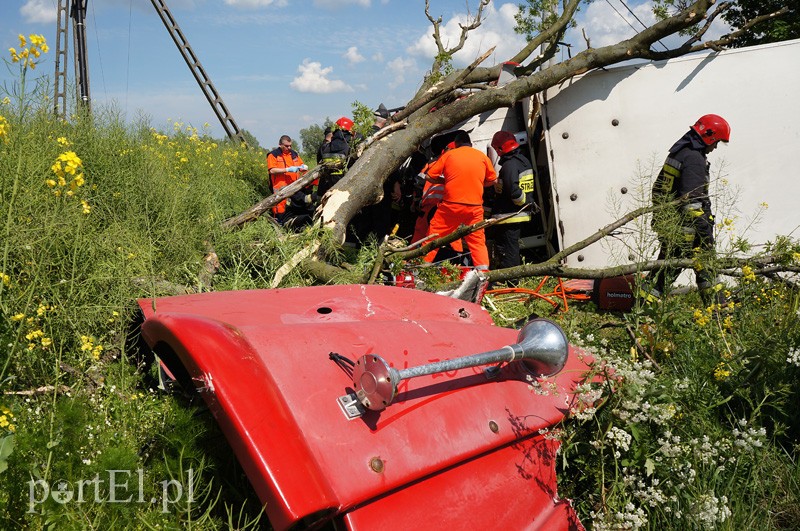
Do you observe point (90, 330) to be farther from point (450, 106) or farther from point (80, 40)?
point (80, 40)

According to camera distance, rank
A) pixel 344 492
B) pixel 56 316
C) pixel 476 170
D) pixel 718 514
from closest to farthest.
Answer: pixel 344 492 → pixel 718 514 → pixel 56 316 → pixel 476 170

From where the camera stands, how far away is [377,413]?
1826 millimetres

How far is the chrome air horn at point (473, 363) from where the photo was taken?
1.77 m

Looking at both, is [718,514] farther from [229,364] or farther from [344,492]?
[229,364]

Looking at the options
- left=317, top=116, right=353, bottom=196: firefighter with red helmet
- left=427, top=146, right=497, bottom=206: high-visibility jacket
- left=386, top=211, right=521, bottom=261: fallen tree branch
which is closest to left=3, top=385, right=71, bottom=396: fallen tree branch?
left=386, top=211, right=521, bottom=261: fallen tree branch

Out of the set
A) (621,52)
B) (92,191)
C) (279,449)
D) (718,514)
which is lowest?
(718,514)

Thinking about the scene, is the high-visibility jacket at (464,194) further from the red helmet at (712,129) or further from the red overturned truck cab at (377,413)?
the red overturned truck cab at (377,413)

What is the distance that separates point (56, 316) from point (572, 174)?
5802mm

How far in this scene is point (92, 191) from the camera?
4.63 meters

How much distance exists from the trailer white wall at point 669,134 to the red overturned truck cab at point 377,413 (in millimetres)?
4626

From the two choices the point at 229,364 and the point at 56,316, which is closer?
the point at 229,364

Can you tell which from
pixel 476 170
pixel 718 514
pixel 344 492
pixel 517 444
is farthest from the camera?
pixel 476 170

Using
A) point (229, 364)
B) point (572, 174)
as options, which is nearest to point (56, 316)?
point (229, 364)
